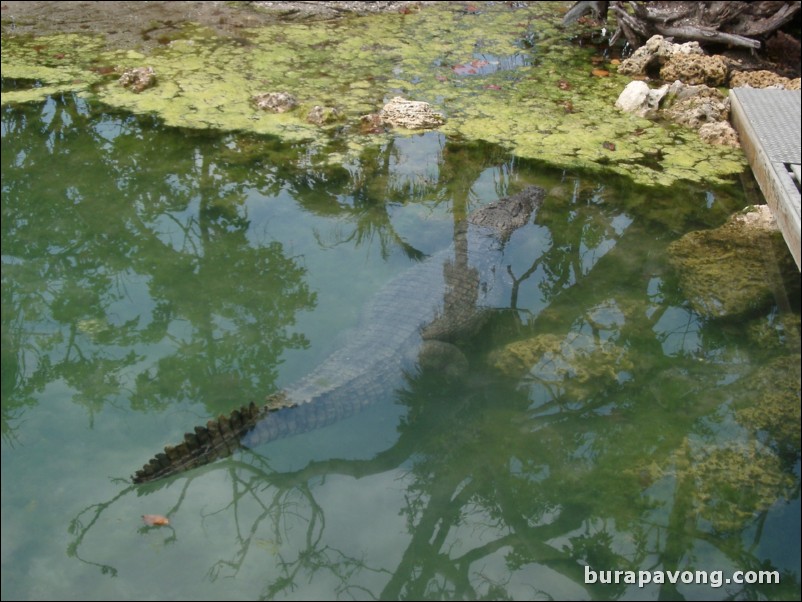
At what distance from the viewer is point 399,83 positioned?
667 cm

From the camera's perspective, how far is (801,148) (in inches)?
185

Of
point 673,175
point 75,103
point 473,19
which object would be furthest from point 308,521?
point 473,19

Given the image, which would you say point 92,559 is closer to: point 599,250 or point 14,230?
point 14,230

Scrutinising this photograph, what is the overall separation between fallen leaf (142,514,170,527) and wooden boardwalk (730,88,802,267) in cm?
367

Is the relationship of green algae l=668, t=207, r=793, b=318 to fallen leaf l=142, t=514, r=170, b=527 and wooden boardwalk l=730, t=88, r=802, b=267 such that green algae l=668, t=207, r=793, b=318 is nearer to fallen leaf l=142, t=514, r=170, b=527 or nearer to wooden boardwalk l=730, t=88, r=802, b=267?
wooden boardwalk l=730, t=88, r=802, b=267

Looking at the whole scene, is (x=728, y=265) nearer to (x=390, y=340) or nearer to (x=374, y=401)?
(x=390, y=340)

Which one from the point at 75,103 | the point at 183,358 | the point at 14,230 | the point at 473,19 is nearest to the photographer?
the point at 183,358

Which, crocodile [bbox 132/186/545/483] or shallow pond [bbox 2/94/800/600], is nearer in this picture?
shallow pond [bbox 2/94/800/600]

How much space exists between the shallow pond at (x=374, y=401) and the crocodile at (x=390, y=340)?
0.09 meters

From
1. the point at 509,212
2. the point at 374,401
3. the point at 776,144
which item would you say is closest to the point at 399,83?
the point at 509,212

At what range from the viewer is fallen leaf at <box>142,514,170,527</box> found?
2965 millimetres

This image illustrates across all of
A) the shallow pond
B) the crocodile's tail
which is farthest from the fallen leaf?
the crocodile's tail

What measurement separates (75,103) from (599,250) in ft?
14.9

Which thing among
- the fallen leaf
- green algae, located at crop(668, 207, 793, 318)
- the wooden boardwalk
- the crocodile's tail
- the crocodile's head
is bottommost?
the fallen leaf
